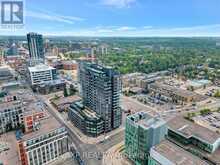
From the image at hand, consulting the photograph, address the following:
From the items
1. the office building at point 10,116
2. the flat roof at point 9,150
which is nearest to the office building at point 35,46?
the office building at point 10,116

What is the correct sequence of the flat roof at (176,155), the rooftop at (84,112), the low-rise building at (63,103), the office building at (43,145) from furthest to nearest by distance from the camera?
1. the low-rise building at (63,103)
2. the rooftop at (84,112)
3. the office building at (43,145)
4. the flat roof at (176,155)

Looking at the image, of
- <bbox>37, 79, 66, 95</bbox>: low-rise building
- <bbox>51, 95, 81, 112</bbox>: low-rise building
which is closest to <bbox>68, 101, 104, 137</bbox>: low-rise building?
<bbox>51, 95, 81, 112</bbox>: low-rise building

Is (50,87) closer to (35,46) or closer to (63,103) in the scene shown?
(63,103)

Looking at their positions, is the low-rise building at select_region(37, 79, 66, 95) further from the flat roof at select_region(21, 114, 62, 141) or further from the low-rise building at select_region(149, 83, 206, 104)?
the low-rise building at select_region(149, 83, 206, 104)

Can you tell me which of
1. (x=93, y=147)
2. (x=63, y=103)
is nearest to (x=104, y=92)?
(x=93, y=147)

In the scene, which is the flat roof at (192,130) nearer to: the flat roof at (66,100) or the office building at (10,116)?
the flat roof at (66,100)

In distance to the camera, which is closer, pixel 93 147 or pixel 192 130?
pixel 192 130
